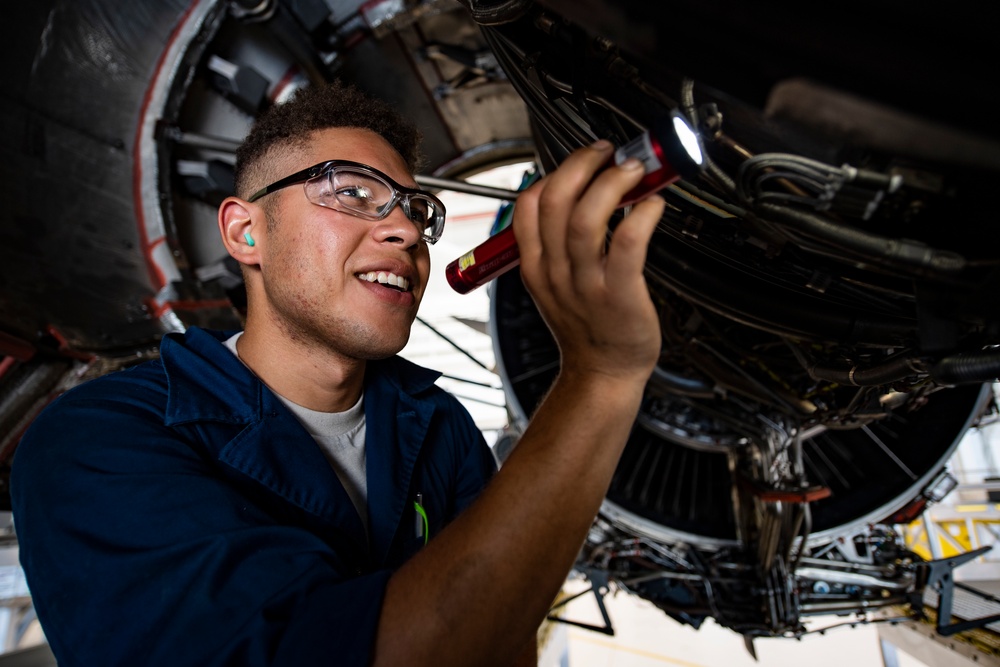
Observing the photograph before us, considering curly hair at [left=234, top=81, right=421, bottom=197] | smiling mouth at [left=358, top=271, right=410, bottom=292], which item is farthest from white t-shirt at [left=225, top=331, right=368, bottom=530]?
curly hair at [left=234, top=81, right=421, bottom=197]

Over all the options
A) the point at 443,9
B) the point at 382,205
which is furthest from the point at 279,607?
the point at 443,9

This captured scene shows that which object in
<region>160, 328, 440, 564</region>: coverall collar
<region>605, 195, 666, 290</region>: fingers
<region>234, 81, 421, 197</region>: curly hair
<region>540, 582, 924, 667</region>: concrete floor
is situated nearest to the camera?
<region>605, 195, 666, 290</region>: fingers

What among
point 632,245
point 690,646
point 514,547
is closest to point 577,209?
point 632,245

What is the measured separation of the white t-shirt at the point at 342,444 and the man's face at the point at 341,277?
0.42ft

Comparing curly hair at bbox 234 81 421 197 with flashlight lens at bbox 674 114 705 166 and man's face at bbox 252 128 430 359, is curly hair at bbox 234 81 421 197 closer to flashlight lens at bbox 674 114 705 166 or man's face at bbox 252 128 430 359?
man's face at bbox 252 128 430 359

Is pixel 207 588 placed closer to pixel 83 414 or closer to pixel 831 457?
pixel 83 414

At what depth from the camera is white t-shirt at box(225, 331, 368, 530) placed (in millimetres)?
893

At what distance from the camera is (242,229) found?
972 millimetres

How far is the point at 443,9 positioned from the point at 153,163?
3.53 feet

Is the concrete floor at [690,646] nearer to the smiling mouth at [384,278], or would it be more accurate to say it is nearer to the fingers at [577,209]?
the smiling mouth at [384,278]

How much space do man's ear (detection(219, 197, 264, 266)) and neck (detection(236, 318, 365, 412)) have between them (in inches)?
5.7

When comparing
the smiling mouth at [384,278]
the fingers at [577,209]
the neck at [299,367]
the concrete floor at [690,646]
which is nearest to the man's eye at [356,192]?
the smiling mouth at [384,278]

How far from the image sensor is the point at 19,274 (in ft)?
5.47

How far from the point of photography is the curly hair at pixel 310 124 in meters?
1.00
